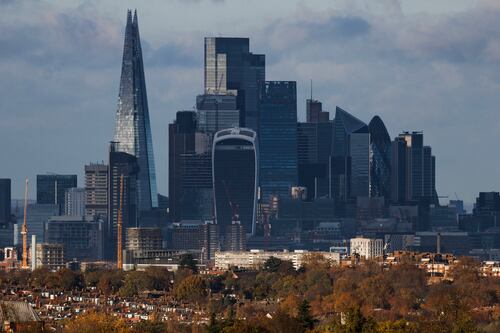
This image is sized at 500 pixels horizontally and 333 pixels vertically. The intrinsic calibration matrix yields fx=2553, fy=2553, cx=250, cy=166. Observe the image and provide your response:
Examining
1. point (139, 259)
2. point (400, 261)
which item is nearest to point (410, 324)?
point (400, 261)

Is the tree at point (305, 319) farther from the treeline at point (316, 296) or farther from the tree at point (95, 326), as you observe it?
the tree at point (95, 326)

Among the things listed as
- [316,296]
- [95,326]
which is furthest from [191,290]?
[95,326]

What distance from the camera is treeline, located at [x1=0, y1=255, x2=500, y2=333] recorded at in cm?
7694

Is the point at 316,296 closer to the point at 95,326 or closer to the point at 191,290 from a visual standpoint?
the point at 191,290

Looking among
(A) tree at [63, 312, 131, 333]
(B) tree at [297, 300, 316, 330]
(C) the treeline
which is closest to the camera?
(A) tree at [63, 312, 131, 333]

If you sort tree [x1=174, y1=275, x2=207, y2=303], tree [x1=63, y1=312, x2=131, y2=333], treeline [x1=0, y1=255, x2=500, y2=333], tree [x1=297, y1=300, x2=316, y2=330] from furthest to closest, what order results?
tree [x1=174, y1=275, x2=207, y2=303] < tree [x1=297, y1=300, x2=316, y2=330] < treeline [x1=0, y1=255, x2=500, y2=333] < tree [x1=63, y1=312, x2=131, y2=333]

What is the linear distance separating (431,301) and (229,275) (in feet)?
122

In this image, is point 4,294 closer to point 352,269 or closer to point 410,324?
point 410,324

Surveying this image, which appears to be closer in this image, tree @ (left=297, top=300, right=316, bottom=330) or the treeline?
the treeline

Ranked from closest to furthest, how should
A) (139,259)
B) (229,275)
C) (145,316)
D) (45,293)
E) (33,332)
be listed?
(33,332) < (145,316) < (45,293) < (229,275) < (139,259)

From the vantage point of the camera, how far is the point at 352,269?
13475 cm

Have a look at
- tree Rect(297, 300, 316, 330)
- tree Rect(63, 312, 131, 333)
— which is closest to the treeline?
tree Rect(297, 300, 316, 330)

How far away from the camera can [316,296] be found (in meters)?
108

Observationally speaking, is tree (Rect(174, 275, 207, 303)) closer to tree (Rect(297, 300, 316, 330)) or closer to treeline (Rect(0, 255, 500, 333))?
treeline (Rect(0, 255, 500, 333))
